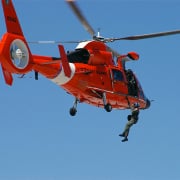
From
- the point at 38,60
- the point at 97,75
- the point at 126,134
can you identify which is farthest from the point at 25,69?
the point at 126,134

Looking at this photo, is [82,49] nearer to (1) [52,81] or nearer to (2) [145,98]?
(1) [52,81]

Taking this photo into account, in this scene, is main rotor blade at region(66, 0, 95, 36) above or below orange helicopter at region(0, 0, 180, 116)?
above

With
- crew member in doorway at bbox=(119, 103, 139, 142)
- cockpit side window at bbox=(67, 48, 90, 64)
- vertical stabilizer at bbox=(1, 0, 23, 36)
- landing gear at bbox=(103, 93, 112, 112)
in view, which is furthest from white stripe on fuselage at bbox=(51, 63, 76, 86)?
crew member in doorway at bbox=(119, 103, 139, 142)

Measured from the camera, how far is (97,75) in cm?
4391

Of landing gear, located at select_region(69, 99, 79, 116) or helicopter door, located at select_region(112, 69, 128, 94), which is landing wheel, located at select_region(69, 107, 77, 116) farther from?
helicopter door, located at select_region(112, 69, 128, 94)

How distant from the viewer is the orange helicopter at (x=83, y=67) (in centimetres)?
3869

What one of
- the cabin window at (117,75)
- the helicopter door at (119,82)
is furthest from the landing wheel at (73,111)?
the cabin window at (117,75)

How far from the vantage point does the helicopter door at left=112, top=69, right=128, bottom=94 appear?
1780 inches

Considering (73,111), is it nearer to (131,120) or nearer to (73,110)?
(73,110)

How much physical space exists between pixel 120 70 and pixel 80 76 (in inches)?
194

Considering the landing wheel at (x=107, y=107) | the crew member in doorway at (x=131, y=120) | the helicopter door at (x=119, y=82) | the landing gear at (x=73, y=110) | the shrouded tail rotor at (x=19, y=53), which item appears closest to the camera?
the shrouded tail rotor at (x=19, y=53)

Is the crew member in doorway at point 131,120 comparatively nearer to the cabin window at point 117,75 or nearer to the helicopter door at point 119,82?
the helicopter door at point 119,82

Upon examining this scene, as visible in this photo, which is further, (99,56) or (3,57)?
(99,56)

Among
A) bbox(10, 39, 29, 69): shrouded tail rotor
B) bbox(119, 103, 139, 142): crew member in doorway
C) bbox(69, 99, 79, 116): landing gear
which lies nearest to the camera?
bbox(10, 39, 29, 69): shrouded tail rotor
